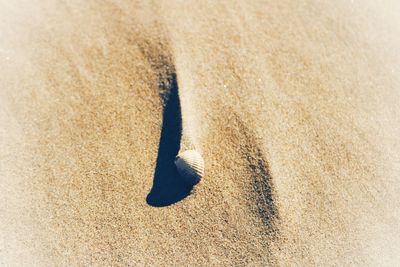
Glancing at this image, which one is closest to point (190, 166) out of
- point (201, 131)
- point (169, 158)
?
point (169, 158)

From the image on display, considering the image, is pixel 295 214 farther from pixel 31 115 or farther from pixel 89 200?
pixel 31 115

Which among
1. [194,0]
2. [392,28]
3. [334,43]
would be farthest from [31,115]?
[392,28]

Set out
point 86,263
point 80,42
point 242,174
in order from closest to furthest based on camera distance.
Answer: point 86,263, point 242,174, point 80,42

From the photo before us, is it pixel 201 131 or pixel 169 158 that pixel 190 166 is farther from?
pixel 201 131

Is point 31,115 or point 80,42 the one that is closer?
point 31,115

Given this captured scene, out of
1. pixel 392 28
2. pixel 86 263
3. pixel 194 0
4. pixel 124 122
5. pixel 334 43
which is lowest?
pixel 86 263
